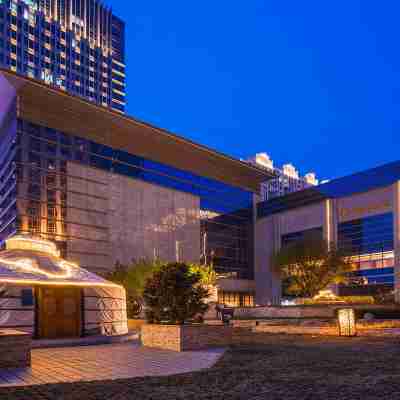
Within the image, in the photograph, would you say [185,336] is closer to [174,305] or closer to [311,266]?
[174,305]

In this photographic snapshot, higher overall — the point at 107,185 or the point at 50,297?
the point at 107,185

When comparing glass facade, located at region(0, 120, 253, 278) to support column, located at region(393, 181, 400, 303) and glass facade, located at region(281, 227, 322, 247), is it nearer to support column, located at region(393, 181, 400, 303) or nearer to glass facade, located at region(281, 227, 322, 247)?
glass facade, located at region(281, 227, 322, 247)

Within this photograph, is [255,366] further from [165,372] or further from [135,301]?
[135,301]

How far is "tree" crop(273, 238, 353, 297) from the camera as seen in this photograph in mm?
50469

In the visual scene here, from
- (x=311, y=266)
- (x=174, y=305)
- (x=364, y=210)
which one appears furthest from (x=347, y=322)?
(x=364, y=210)

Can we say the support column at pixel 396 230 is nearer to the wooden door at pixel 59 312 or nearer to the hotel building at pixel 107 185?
the hotel building at pixel 107 185

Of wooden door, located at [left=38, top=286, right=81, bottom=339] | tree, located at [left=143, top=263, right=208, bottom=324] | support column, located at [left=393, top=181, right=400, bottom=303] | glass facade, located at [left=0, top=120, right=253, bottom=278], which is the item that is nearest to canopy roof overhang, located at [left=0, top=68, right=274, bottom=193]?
glass facade, located at [left=0, top=120, right=253, bottom=278]

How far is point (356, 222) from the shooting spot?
67.8m

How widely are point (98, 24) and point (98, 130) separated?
7863 centimetres

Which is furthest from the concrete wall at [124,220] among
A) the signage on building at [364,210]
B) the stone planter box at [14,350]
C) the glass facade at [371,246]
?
the stone planter box at [14,350]

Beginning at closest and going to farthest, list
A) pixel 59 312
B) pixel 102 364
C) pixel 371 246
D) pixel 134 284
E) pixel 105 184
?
pixel 102 364 → pixel 59 312 → pixel 134 284 → pixel 105 184 → pixel 371 246

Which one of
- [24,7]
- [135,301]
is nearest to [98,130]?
[135,301]

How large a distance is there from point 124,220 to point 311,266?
22.7 m

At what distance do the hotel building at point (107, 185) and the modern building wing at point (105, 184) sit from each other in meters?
0.11
